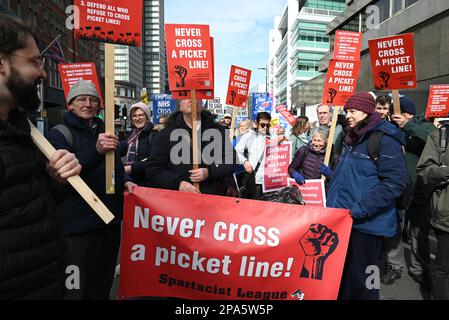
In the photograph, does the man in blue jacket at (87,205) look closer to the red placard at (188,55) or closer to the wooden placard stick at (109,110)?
the wooden placard stick at (109,110)

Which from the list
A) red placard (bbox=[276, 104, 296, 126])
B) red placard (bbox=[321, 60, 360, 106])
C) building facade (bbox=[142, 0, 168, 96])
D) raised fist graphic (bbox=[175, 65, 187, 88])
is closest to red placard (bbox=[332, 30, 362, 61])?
red placard (bbox=[321, 60, 360, 106])

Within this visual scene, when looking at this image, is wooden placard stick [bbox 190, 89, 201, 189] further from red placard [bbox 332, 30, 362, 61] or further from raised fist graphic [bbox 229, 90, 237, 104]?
raised fist graphic [bbox 229, 90, 237, 104]

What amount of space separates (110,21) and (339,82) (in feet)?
10.8

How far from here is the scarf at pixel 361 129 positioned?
317 centimetres

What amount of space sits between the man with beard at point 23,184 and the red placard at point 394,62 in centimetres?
414

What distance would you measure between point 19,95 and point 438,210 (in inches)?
128

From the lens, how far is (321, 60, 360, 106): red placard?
16.6ft

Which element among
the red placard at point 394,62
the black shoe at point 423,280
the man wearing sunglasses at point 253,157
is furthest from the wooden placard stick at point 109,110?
the man wearing sunglasses at point 253,157

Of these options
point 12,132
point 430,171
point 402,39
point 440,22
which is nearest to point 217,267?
point 12,132

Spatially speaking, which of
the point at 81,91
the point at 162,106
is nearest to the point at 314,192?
the point at 81,91

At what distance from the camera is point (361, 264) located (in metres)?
3.11

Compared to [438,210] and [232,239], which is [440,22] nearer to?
[438,210]

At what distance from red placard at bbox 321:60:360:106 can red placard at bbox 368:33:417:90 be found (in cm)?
41

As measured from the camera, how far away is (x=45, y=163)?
1716mm
